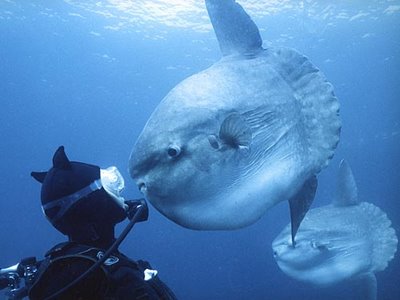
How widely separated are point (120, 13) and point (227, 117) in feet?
71.2

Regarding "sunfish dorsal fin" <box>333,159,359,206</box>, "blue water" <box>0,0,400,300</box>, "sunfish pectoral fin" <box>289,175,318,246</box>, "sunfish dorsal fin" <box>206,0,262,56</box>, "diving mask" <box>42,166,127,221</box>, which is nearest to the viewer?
"diving mask" <box>42,166,127,221</box>

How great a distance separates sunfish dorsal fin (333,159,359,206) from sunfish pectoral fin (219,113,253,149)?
482 centimetres

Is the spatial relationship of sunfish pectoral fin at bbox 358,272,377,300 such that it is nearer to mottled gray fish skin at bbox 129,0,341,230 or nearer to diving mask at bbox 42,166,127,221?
mottled gray fish skin at bbox 129,0,341,230

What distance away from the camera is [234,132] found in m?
2.02

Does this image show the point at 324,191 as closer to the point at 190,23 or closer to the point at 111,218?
the point at 190,23

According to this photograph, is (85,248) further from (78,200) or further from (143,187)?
(143,187)

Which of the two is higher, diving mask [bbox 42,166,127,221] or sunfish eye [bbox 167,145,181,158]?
sunfish eye [bbox 167,145,181,158]

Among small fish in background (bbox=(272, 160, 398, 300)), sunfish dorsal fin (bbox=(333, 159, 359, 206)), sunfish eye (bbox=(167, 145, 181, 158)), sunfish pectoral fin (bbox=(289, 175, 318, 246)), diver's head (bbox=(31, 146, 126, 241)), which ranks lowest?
small fish in background (bbox=(272, 160, 398, 300))

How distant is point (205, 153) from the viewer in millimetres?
1937

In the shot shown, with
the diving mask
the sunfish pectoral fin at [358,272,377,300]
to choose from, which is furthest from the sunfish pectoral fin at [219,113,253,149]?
the sunfish pectoral fin at [358,272,377,300]

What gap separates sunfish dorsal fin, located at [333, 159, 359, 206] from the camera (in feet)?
21.5

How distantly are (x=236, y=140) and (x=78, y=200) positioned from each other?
3.70 ft

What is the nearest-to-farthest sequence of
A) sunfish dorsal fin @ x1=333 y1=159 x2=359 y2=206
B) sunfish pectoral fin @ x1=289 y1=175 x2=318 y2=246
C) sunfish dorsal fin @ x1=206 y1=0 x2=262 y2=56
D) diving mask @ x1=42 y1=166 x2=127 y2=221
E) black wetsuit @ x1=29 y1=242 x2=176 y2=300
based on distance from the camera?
black wetsuit @ x1=29 y1=242 x2=176 y2=300
diving mask @ x1=42 y1=166 x2=127 y2=221
sunfish pectoral fin @ x1=289 y1=175 x2=318 y2=246
sunfish dorsal fin @ x1=206 y1=0 x2=262 y2=56
sunfish dorsal fin @ x1=333 y1=159 x2=359 y2=206

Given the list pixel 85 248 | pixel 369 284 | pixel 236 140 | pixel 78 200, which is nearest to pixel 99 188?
pixel 78 200
